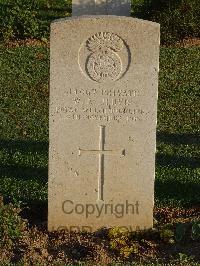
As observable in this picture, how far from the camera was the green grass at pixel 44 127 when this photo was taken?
732 centimetres

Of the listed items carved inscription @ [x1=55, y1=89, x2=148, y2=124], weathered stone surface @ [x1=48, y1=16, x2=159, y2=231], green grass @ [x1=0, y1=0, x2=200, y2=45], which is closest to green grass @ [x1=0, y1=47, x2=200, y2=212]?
green grass @ [x1=0, y1=0, x2=200, y2=45]

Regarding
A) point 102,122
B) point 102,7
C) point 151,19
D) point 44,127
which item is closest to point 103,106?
point 102,122

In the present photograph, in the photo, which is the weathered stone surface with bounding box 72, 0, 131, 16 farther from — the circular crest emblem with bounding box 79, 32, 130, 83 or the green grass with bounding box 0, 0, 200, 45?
the green grass with bounding box 0, 0, 200, 45

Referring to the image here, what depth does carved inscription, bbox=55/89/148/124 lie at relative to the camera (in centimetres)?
593

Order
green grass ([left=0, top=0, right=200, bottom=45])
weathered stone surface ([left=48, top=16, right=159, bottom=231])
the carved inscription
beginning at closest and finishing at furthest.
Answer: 1. weathered stone surface ([left=48, top=16, right=159, bottom=231])
2. the carved inscription
3. green grass ([left=0, top=0, right=200, bottom=45])

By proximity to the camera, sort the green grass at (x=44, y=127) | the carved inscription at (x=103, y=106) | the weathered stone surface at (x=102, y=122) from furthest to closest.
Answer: the green grass at (x=44, y=127)
the carved inscription at (x=103, y=106)
the weathered stone surface at (x=102, y=122)

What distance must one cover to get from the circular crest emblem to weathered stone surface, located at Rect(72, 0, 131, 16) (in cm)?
194

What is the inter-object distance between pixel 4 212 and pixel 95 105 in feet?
3.81

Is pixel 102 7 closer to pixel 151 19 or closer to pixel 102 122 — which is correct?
pixel 102 122

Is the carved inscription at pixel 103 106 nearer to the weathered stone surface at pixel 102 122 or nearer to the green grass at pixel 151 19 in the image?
the weathered stone surface at pixel 102 122

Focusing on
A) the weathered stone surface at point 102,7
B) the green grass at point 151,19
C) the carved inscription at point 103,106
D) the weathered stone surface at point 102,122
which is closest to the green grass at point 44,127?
the green grass at point 151,19

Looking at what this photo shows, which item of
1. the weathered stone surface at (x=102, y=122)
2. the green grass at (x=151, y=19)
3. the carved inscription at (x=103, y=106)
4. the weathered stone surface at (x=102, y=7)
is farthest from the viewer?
the green grass at (x=151, y=19)

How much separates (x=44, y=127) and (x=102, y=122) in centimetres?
329

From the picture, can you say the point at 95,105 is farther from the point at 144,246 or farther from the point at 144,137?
the point at 144,246
